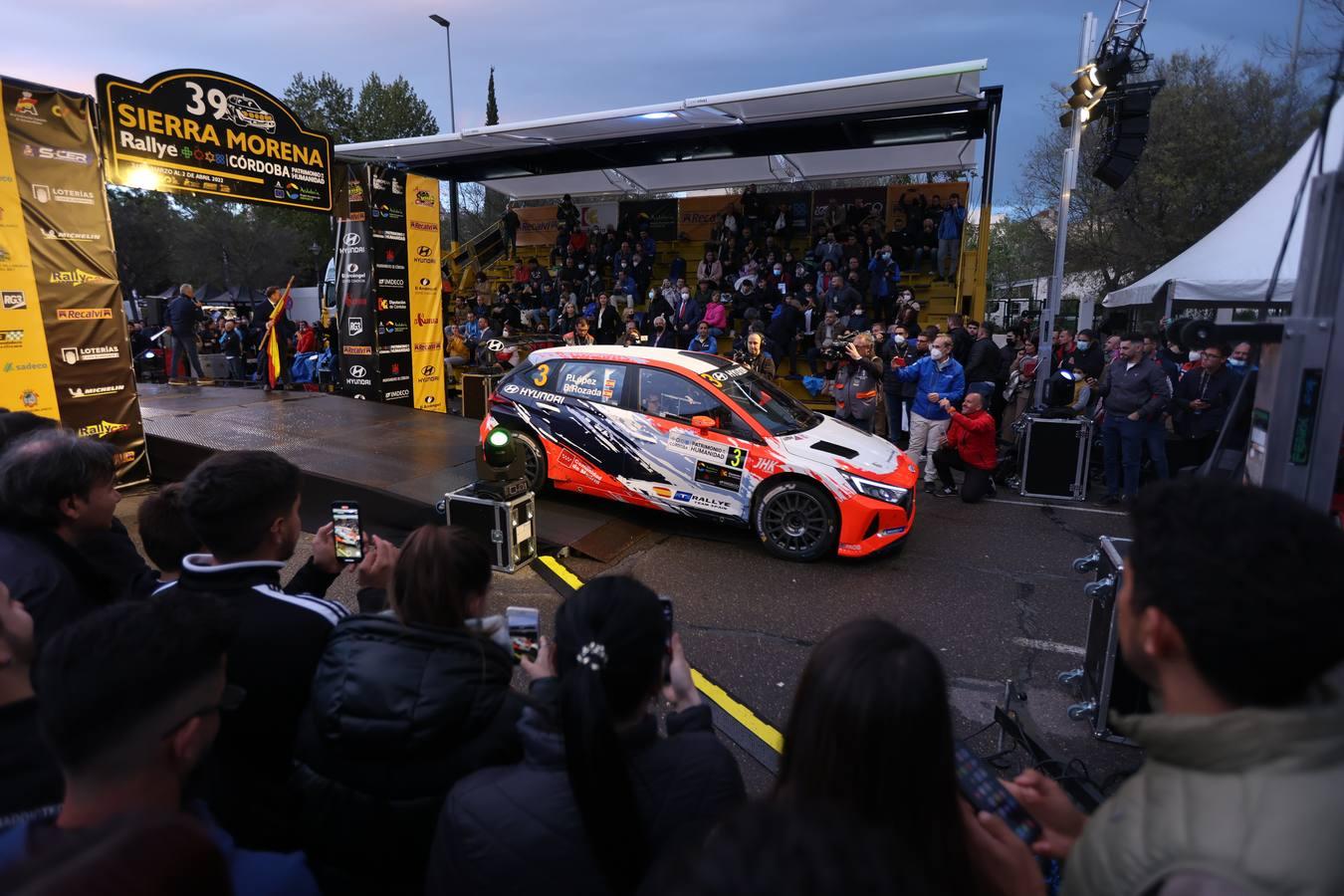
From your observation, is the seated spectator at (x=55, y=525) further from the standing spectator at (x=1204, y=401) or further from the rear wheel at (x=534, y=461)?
the standing spectator at (x=1204, y=401)

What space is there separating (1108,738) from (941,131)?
12.5 meters

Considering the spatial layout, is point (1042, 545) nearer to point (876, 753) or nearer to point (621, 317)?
point (876, 753)

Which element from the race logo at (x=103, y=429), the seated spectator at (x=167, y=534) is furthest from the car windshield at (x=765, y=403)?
the race logo at (x=103, y=429)

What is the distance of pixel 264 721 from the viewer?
1926 mm

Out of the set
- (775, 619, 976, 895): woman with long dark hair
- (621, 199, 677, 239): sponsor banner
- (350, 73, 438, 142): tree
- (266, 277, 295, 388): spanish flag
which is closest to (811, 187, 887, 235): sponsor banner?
(621, 199, 677, 239): sponsor banner

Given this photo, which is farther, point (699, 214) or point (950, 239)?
point (699, 214)

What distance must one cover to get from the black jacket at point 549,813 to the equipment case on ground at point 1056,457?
7.99m

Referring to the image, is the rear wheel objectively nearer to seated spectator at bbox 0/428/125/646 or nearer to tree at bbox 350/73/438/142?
seated spectator at bbox 0/428/125/646

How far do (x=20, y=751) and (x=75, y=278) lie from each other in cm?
798

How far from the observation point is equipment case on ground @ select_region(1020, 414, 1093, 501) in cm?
832

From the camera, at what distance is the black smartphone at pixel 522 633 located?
216cm

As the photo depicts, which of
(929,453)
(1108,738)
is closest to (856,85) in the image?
(929,453)

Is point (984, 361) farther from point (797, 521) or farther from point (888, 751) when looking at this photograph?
point (888, 751)

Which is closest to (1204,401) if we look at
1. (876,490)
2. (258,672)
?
(876,490)
